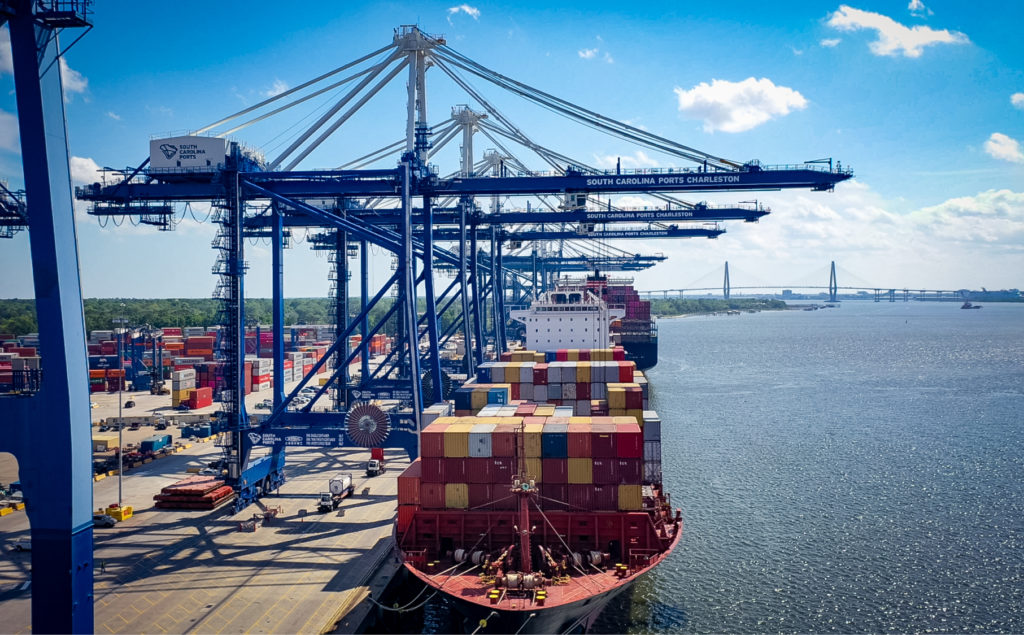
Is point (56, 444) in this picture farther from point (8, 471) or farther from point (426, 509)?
point (8, 471)

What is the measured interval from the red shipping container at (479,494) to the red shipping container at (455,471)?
41 cm

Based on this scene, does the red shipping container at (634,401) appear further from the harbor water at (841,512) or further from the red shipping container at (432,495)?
the red shipping container at (432,495)

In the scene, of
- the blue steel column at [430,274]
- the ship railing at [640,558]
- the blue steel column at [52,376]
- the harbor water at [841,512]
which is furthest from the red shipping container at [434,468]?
the blue steel column at [430,274]

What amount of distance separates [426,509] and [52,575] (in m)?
10.1

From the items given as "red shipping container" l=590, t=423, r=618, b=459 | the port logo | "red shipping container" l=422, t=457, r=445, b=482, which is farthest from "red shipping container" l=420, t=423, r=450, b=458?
the port logo

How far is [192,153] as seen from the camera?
29.2m

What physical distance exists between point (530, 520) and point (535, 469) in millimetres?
1554

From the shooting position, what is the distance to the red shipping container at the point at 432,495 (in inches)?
818

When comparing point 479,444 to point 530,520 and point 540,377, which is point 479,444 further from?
point 540,377

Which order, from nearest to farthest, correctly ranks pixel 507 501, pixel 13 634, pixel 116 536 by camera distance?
pixel 13 634 → pixel 507 501 → pixel 116 536

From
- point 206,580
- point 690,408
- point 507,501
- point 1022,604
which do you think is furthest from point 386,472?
point 690,408

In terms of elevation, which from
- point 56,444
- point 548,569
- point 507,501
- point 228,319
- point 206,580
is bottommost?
point 206,580

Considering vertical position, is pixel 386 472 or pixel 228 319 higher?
pixel 228 319

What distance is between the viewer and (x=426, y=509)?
20.8m
